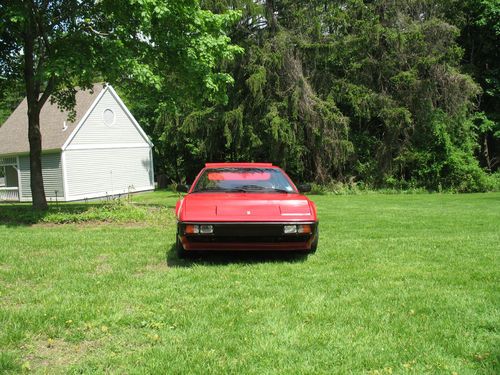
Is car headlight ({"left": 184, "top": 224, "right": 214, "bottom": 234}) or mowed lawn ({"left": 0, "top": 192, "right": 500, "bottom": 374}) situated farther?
car headlight ({"left": 184, "top": 224, "right": 214, "bottom": 234})

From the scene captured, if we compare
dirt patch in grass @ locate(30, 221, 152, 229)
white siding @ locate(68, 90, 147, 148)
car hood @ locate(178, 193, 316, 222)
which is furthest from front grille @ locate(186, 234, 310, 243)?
white siding @ locate(68, 90, 147, 148)

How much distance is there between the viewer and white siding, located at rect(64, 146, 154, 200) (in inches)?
1011

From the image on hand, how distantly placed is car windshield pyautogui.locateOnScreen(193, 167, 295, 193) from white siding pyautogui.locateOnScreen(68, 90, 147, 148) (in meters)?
20.2

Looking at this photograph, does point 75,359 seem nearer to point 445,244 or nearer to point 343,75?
point 445,244

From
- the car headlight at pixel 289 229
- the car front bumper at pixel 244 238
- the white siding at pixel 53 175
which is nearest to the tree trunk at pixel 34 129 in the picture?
the car front bumper at pixel 244 238

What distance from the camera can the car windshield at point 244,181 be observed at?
714cm

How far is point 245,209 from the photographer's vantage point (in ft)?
20.0

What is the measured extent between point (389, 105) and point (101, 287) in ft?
71.7

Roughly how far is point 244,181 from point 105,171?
2227 cm

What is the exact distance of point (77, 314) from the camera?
419 cm

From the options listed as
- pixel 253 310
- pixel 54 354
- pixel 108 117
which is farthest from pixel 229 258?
pixel 108 117

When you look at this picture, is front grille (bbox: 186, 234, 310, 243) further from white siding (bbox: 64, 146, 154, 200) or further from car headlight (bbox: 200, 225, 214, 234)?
white siding (bbox: 64, 146, 154, 200)

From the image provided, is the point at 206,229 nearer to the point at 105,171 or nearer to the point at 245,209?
the point at 245,209

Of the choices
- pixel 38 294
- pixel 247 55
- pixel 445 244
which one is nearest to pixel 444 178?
pixel 247 55
